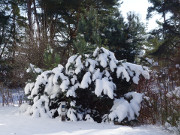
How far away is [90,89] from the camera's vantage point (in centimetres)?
501

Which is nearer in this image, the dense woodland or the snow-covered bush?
the snow-covered bush

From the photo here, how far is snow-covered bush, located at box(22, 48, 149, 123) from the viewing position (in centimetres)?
468

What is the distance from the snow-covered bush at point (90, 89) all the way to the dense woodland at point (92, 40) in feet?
1.30

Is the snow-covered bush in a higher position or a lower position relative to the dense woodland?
lower

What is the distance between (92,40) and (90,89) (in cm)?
226

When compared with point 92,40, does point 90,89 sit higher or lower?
lower

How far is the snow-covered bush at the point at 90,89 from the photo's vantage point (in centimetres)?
468

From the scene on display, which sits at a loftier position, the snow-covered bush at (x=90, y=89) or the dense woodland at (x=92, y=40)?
the dense woodland at (x=92, y=40)

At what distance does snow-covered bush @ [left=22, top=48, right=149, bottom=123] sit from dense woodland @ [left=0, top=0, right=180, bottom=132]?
0.40 metres

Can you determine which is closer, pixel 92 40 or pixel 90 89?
pixel 90 89

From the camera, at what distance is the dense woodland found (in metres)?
5.28

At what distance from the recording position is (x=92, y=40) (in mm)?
6711

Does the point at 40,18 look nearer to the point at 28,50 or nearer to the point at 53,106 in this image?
the point at 28,50

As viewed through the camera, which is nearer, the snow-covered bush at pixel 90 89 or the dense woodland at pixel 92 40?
the snow-covered bush at pixel 90 89
